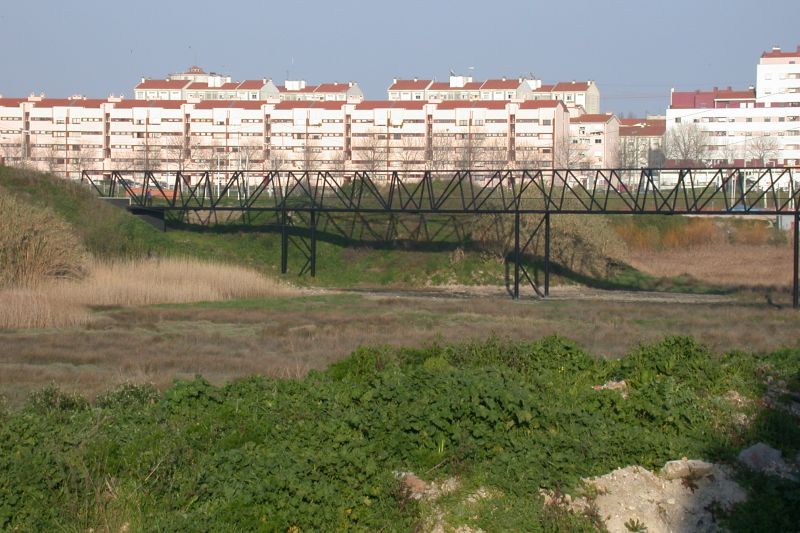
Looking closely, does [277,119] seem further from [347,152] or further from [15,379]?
[15,379]

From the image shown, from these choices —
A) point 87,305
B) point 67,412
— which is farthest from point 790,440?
point 87,305

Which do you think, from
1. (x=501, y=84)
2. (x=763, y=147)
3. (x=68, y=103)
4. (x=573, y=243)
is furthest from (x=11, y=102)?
(x=573, y=243)

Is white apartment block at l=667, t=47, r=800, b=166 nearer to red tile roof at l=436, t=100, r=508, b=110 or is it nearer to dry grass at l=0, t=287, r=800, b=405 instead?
red tile roof at l=436, t=100, r=508, b=110

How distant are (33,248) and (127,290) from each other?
3550 millimetres

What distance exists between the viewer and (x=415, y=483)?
33.8 ft

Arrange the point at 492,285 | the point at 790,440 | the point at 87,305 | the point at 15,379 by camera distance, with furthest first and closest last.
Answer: the point at 492,285
the point at 87,305
the point at 15,379
the point at 790,440

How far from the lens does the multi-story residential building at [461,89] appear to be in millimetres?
128500

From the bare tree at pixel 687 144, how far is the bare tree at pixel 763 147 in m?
4.36

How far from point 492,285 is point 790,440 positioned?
40264mm

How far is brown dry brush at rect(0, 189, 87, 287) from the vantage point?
3503cm

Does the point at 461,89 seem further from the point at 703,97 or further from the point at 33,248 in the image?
the point at 33,248

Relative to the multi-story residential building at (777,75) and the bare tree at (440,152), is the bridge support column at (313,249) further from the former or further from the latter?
the multi-story residential building at (777,75)

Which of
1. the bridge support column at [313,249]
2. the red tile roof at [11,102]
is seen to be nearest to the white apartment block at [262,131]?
the red tile roof at [11,102]

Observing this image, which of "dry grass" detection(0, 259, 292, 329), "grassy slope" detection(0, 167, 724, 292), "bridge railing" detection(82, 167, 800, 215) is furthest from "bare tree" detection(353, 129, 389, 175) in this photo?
"dry grass" detection(0, 259, 292, 329)
